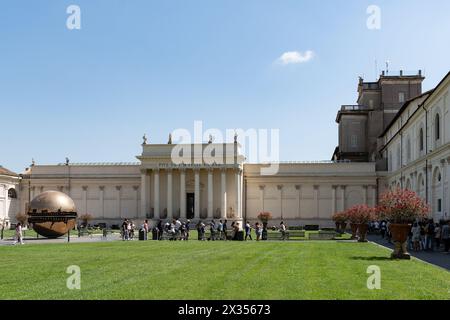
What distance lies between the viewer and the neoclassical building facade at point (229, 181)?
77250mm

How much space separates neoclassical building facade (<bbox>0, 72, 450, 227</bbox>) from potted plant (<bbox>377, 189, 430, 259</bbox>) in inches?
1803

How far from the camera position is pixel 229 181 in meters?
77.9

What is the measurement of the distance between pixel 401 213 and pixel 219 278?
1126 cm

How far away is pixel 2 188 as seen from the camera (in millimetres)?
80875

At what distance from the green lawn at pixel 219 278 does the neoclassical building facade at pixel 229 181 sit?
51.0 metres

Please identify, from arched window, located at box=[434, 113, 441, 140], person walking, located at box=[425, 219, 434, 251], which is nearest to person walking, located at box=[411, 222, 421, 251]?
person walking, located at box=[425, 219, 434, 251]

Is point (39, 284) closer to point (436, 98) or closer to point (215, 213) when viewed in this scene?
point (436, 98)

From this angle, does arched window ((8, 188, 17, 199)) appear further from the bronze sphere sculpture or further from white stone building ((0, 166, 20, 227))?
the bronze sphere sculpture

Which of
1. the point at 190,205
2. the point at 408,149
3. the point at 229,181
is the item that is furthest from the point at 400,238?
the point at 190,205

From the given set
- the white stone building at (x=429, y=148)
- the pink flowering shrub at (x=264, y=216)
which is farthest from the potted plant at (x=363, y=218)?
the pink flowering shrub at (x=264, y=216)

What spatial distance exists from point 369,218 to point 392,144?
32.1 meters

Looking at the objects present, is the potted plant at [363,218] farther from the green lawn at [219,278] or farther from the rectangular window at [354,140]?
the rectangular window at [354,140]

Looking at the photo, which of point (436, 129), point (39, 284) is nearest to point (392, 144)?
point (436, 129)

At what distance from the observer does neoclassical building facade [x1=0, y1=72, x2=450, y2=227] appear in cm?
7725
